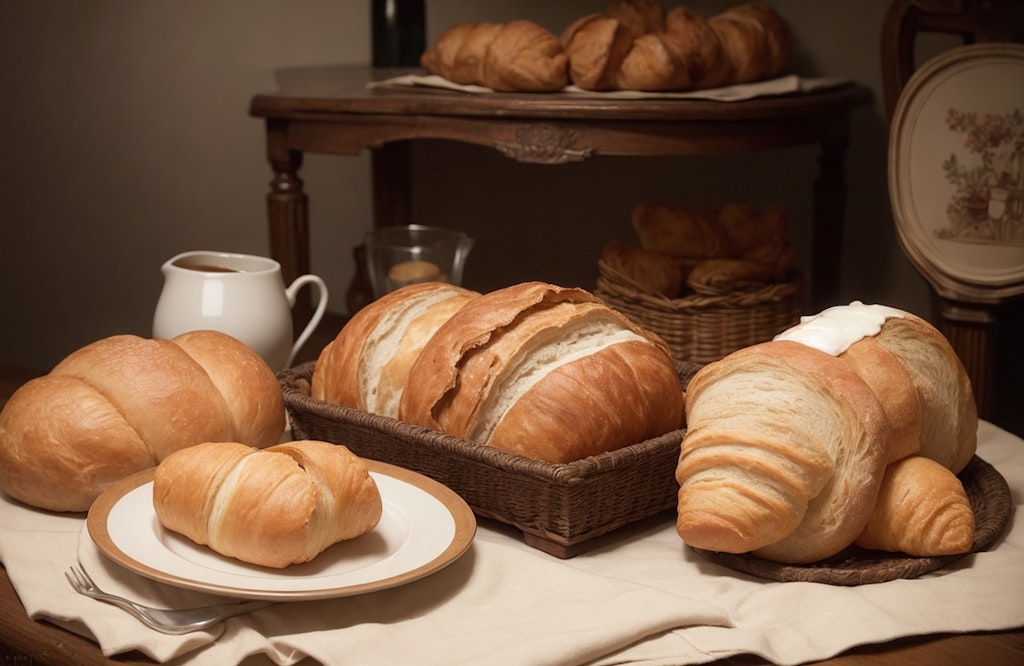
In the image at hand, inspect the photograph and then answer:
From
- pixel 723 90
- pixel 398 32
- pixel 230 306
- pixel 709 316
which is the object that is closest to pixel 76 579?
pixel 230 306

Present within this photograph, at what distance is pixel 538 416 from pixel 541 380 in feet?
0.12

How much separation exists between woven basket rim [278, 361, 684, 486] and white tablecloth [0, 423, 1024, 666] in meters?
0.08

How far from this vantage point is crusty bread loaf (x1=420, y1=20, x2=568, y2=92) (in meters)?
1.86

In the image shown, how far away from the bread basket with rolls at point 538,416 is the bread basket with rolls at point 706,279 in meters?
0.52

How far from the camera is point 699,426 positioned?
99cm

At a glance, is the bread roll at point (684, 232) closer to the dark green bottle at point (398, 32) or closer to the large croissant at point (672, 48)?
the large croissant at point (672, 48)

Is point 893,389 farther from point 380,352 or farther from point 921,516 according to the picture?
point 380,352

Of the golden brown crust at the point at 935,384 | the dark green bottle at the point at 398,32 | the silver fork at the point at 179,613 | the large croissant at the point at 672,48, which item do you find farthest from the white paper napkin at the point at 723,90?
the silver fork at the point at 179,613

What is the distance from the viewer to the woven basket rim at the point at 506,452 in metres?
1.00

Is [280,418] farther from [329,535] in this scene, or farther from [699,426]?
[699,426]

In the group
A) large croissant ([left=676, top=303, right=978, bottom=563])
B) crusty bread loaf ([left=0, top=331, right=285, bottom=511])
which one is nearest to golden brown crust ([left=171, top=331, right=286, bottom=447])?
crusty bread loaf ([left=0, top=331, right=285, bottom=511])

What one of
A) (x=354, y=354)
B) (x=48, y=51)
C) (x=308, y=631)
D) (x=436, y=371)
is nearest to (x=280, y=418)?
(x=354, y=354)

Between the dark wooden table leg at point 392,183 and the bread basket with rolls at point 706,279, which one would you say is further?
the dark wooden table leg at point 392,183

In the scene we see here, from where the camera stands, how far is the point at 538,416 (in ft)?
Answer: 3.41
